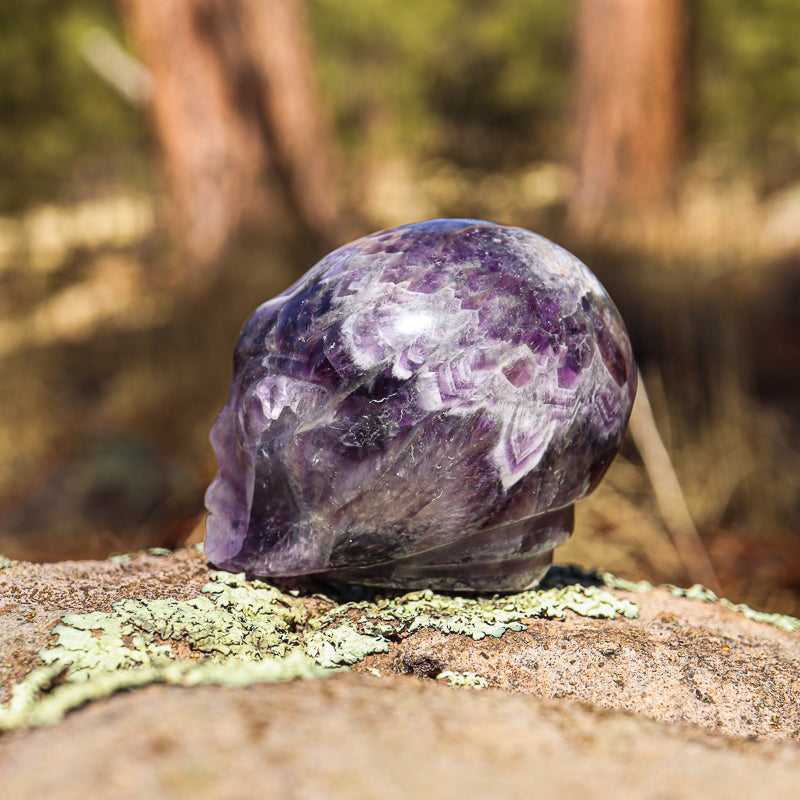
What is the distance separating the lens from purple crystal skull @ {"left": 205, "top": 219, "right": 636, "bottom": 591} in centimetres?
147

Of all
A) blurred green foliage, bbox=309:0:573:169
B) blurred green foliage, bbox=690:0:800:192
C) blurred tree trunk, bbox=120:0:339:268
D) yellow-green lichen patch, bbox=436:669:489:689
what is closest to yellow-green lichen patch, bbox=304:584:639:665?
yellow-green lichen patch, bbox=436:669:489:689

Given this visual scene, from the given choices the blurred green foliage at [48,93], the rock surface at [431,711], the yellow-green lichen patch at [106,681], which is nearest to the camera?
the rock surface at [431,711]

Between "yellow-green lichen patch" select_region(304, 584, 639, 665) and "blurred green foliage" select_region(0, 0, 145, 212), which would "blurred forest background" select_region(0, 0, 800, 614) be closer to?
"yellow-green lichen patch" select_region(304, 584, 639, 665)

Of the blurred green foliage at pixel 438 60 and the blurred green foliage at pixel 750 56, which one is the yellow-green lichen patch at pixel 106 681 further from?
the blurred green foliage at pixel 750 56

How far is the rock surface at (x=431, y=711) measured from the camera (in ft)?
2.92

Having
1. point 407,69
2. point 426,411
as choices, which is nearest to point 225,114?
point 426,411

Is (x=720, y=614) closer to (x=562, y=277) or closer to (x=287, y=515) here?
(x=562, y=277)

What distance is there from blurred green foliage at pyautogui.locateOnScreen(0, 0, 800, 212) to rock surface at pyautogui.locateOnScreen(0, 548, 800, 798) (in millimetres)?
8170

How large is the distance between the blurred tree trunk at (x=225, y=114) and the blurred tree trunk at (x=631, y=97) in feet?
6.18

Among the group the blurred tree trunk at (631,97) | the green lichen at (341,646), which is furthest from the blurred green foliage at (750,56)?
the green lichen at (341,646)

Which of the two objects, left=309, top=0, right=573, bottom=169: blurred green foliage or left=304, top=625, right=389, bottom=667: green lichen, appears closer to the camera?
left=304, top=625, right=389, bottom=667: green lichen

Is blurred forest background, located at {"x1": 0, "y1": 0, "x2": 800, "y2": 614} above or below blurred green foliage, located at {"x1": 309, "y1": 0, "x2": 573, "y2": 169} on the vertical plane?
below

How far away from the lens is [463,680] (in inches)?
54.3

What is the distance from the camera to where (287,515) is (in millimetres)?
1569
